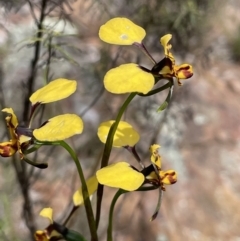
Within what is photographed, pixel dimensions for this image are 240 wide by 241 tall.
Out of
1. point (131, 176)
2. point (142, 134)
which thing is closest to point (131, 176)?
point (131, 176)

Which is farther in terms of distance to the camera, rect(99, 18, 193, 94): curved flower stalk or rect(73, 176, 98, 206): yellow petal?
rect(73, 176, 98, 206): yellow petal

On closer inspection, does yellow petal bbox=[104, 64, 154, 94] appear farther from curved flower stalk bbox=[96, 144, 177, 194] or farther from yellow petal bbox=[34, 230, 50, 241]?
yellow petal bbox=[34, 230, 50, 241]

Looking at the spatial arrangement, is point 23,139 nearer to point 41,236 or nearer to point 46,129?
point 46,129

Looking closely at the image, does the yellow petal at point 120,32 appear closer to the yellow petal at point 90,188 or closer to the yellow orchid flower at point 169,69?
the yellow orchid flower at point 169,69

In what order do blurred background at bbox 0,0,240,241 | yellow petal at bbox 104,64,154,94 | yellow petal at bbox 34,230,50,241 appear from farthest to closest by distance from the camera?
blurred background at bbox 0,0,240,241 < yellow petal at bbox 34,230,50,241 < yellow petal at bbox 104,64,154,94

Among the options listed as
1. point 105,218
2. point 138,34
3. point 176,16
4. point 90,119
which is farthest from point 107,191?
point 138,34

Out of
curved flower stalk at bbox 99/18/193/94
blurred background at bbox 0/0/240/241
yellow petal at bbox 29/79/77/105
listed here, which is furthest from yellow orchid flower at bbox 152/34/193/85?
blurred background at bbox 0/0/240/241

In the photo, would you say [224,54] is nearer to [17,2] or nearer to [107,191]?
[107,191]
